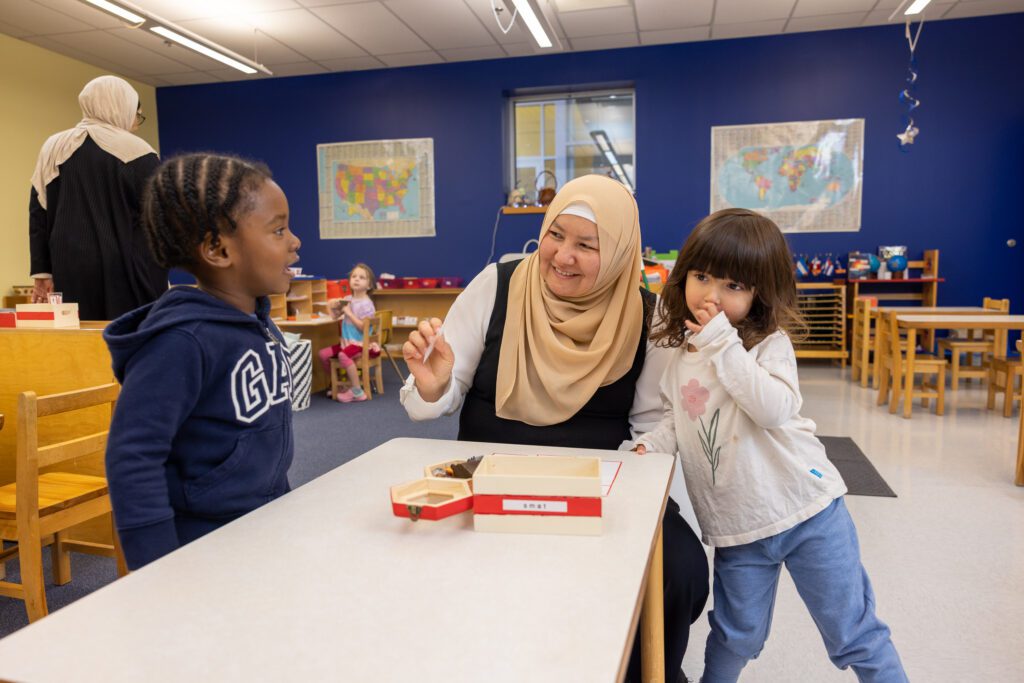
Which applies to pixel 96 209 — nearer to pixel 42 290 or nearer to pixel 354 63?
pixel 42 290

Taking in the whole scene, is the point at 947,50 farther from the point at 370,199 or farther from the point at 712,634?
the point at 712,634

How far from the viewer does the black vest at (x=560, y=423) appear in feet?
4.92

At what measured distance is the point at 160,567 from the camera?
748mm

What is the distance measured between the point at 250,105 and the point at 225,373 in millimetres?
7342

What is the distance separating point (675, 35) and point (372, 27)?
2686 mm

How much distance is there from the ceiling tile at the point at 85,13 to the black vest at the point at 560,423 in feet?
16.7

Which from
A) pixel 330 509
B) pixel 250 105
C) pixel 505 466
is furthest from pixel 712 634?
pixel 250 105

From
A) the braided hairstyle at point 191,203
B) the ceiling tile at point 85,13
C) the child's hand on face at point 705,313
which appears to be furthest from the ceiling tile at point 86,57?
the child's hand on face at point 705,313

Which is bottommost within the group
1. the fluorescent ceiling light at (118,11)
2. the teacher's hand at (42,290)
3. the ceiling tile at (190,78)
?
the teacher's hand at (42,290)

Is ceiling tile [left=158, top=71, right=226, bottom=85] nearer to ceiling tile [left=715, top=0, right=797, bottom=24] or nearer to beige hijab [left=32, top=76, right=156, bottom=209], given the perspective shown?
ceiling tile [left=715, top=0, right=797, bottom=24]

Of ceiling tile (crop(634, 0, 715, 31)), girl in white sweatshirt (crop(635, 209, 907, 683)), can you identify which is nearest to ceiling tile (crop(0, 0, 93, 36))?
ceiling tile (crop(634, 0, 715, 31))

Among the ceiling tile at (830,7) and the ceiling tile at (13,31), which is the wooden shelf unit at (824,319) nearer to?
the ceiling tile at (830,7)

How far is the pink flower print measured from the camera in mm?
1251

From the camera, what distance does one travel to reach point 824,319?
607 cm
